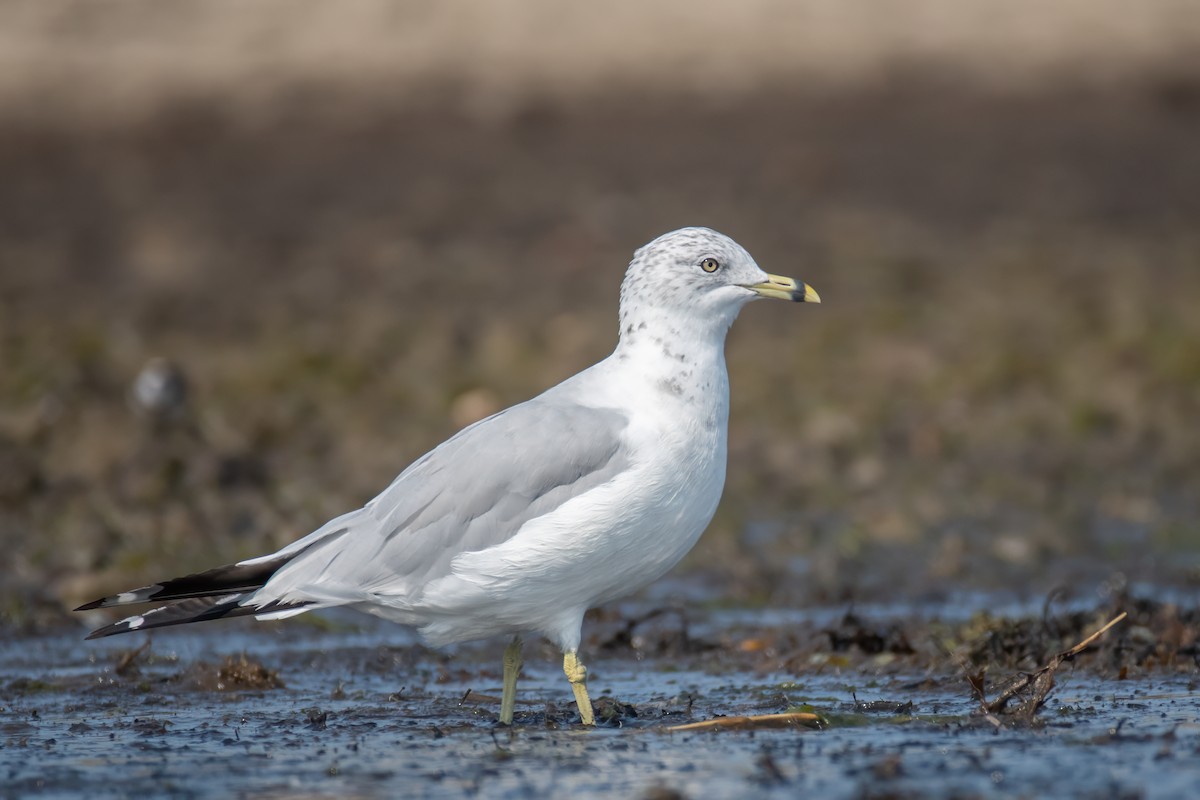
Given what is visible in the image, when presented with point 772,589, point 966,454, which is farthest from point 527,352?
point 772,589

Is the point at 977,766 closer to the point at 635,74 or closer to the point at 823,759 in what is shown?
the point at 823,759

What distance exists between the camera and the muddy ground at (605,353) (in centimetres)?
614

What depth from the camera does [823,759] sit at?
5.68 m

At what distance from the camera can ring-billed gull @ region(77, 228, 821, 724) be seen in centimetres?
617

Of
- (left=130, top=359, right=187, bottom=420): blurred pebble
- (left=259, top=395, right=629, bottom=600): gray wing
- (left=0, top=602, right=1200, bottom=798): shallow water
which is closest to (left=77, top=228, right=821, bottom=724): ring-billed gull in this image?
(left=259, top=395, right=629, bottom=600): gray wing

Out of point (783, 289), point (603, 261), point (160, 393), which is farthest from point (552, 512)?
point (603, 261)

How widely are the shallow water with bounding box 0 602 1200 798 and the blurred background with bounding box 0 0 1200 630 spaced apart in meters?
1.61

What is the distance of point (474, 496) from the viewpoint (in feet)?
20.8

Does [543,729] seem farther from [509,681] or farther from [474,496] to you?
[474,496]

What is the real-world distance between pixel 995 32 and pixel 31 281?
1137 cm

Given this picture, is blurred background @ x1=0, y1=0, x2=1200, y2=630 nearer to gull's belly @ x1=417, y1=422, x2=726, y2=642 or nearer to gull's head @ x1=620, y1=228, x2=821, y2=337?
gull's head @ x1=620, y1=228, x2=821, y2=337

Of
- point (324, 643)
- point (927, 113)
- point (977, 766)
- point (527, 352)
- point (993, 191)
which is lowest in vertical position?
point (977, 766)

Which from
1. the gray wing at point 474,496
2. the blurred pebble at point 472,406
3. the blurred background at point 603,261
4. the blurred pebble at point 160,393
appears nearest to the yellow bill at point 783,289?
the gray wing at point 474,496

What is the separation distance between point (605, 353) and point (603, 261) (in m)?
2.15
